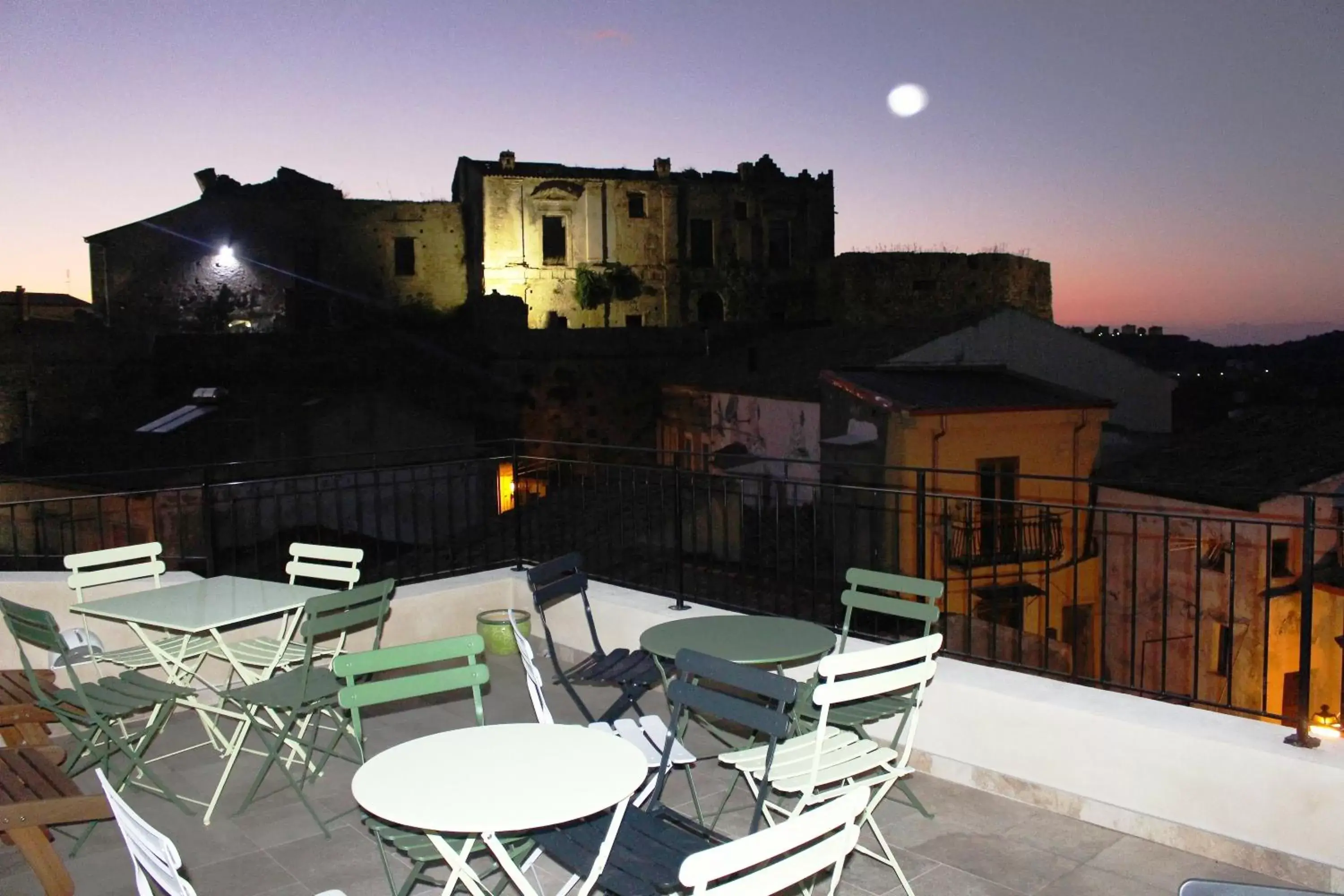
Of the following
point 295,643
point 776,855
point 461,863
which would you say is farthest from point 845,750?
point 295,643

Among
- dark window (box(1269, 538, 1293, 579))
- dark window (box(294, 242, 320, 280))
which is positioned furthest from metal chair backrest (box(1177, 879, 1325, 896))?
dark window (box(294, 242, 320, 280))

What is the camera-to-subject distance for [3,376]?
24.9m

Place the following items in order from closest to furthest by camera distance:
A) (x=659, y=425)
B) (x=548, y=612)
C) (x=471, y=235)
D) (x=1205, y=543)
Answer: (x=548, y=612), (x=1205, y=543), (x=659, y=425), (x=471, y=235)

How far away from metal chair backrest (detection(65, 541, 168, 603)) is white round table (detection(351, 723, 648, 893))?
265cm

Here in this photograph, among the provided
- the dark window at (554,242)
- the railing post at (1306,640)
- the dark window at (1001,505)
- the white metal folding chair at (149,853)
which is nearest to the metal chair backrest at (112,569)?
the white metal folding chair at (149,853)

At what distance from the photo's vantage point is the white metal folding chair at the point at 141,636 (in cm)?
456

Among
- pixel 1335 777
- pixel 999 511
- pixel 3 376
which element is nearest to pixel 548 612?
pixel 1335 777

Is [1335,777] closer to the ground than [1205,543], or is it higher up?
higher up

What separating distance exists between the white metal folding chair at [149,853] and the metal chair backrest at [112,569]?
9.41 feet

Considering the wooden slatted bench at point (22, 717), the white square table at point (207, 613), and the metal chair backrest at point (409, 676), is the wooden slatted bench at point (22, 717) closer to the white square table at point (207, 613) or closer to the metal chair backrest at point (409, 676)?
the white square table at point (207, 613)

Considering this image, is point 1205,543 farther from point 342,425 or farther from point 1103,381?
point 342,425

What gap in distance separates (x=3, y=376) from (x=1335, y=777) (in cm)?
2797

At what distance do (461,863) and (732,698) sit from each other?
0.86 metres

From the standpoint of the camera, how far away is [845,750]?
11.1 ft
